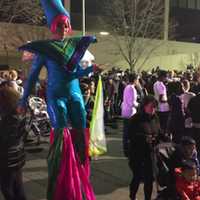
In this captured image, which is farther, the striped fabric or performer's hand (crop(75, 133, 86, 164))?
performer's hand (crop(75, 133, 86, 164))

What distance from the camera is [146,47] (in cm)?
3700

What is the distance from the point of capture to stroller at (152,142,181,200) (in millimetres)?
5695

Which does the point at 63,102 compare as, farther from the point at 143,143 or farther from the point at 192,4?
the point at 192,4

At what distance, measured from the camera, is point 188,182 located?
5.69m

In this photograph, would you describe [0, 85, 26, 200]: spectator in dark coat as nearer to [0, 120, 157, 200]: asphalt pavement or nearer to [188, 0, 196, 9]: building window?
[0, 120, 157, 200]: asphalt pavement

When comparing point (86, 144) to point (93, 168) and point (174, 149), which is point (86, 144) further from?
point (93, 168)

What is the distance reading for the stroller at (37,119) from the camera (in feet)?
37.8

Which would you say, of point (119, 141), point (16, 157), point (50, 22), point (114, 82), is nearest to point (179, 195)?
point (16, 157)

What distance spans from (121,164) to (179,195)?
12.3 feet

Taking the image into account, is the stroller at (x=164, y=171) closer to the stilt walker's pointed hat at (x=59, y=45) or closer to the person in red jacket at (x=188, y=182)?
the person in red jacket at (x=188, y=182)

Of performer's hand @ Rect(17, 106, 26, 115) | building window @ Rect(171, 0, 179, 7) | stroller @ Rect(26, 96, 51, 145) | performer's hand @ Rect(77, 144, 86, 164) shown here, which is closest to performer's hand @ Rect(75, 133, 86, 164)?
performer's hand @ Rect(77, 144, 86, 164)

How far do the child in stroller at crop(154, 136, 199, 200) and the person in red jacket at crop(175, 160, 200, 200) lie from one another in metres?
0.08

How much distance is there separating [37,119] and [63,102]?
7023 mm

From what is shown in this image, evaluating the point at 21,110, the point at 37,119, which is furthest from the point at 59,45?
the point at 37,119
